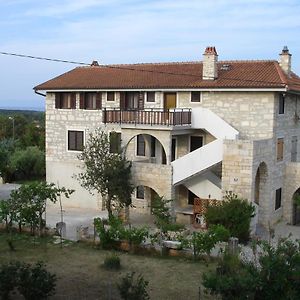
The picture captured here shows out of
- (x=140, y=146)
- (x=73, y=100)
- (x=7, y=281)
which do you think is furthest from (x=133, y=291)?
(x=73, y=100)

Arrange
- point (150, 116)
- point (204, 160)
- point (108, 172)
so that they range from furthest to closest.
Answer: point (150, 116) < point (108, 172) < point (204, 160)

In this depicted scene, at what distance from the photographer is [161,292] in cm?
1448

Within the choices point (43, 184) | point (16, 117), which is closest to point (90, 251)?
point (43, 184)

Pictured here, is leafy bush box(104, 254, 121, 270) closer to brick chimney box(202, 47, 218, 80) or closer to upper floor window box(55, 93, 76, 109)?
brick chimney box(202, 47, 218, 80)

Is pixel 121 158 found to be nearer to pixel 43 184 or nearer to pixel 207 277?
pixel 43 184

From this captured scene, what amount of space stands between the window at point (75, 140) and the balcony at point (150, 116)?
3.18 meters

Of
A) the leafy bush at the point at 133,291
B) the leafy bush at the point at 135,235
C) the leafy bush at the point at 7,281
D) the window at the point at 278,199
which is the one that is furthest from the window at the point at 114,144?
the leafy bush at the point at 133,291

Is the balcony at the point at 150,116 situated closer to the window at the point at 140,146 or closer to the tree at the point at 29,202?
the window at the point at 140,146

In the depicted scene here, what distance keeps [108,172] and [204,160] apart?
14.3 ft

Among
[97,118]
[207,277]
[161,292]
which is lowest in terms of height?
[161,292]

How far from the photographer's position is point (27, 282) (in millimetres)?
12805

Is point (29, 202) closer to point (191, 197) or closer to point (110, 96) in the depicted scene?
point (110, 96)

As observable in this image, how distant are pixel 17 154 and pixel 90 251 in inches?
932

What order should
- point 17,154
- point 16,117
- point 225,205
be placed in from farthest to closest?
point 16,117 → point 17,154 → point 225,205
